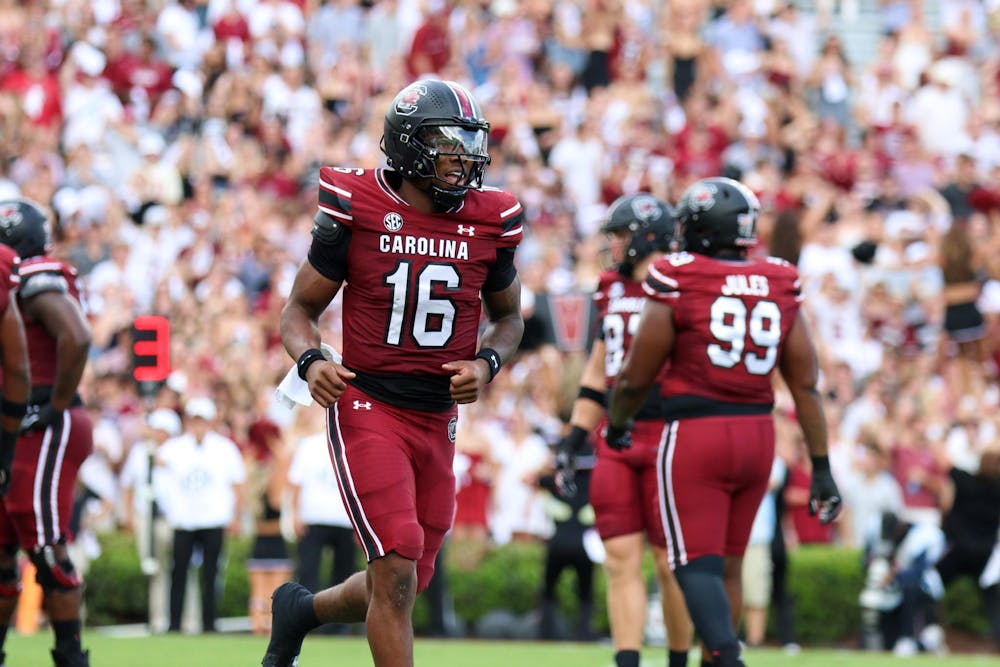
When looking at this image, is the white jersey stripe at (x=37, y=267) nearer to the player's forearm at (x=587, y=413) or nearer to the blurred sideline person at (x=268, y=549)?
the player's forearm at (x=587, y=413)

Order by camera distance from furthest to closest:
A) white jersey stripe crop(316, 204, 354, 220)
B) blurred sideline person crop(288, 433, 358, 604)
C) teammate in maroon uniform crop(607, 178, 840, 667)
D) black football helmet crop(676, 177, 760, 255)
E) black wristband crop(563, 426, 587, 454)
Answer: blurred sideline person crop(288, 433, 358, 604) < black wristband crop(563, 426, 587, 454) < black football helmet crop(676, 177, 760, 255) < teammate in maroon uniform crop(607, 178, 840, 667) < white jersey stripe crop(316, 204, 354, 220)

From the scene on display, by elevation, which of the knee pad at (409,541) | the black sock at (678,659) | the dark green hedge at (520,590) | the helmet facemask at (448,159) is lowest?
the dark green hedge at (520,590)

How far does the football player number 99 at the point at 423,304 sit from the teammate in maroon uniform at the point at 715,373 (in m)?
1.16

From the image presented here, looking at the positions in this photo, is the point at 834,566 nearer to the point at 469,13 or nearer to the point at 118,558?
the point at 118,558

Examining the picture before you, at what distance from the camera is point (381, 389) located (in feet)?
22.4

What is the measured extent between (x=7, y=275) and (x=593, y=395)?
3.10 metres

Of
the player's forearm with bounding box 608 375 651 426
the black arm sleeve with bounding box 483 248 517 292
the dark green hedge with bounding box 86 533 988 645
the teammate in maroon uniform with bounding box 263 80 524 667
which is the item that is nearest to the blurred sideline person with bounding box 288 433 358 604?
the dark green hedge with bounding box 86 533 988 645

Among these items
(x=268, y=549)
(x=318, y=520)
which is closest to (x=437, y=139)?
(x=318, y=520)

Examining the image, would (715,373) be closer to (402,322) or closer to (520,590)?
(402,322)

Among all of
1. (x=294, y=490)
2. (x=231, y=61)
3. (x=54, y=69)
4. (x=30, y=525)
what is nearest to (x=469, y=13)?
(x=231, y=61)

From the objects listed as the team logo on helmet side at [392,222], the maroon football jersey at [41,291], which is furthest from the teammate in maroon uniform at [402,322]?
the maroon football jersey at [41,291]

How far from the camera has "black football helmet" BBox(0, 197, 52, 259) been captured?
8594mm

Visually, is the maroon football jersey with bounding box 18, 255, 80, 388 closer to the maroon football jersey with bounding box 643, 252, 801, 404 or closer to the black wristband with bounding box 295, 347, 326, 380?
the black wristband with bounding box 295, 347, 326, 380

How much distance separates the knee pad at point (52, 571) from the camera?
27.6 feet
